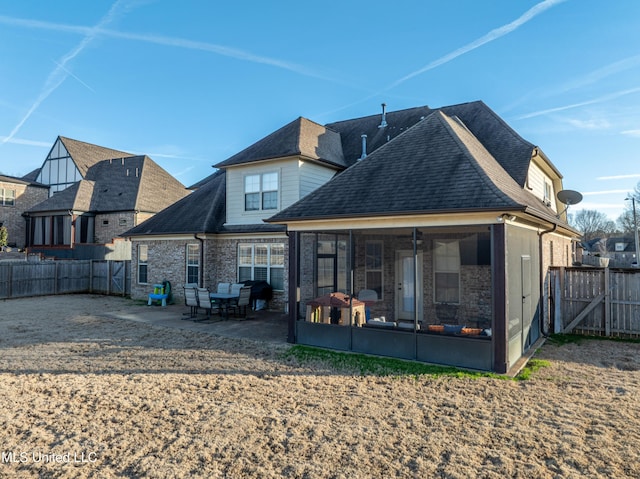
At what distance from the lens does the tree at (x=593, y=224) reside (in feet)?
264

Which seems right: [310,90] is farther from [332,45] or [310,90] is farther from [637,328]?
[637,328]

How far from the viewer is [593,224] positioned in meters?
86.2

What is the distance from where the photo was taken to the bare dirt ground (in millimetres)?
4051

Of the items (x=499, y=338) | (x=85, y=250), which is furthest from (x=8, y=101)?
(x=499, y=338)

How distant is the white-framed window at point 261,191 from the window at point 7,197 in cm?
2996

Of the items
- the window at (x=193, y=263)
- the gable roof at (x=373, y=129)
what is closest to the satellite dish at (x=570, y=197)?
the gable roof at (x=373, y=129)

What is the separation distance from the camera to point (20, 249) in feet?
107

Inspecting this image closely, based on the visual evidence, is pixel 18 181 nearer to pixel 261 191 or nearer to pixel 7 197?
pixel 7 197

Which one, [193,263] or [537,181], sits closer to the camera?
[537,181]

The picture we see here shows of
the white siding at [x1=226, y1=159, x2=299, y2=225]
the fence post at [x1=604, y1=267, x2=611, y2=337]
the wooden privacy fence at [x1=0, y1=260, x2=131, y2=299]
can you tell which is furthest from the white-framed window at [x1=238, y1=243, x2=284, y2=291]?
the fence post at [x1=604, y1=267, x2=611, y2=337]

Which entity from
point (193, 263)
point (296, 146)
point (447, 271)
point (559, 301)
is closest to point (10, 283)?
point (193, 263)

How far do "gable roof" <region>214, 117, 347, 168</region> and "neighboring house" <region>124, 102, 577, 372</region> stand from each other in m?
0.08

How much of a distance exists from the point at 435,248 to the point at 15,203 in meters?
37.6

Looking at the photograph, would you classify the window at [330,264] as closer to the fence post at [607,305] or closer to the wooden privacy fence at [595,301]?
the wooden privacy fence at [595,301]
